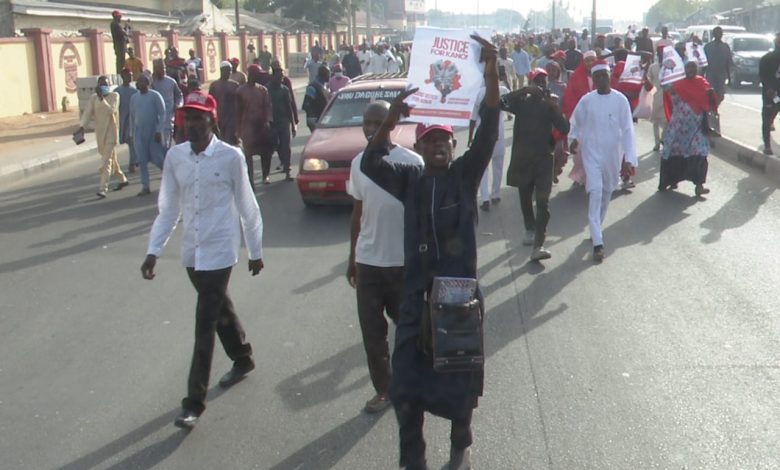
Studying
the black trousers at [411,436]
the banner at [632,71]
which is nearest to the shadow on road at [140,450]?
the black trousers at [411,436]

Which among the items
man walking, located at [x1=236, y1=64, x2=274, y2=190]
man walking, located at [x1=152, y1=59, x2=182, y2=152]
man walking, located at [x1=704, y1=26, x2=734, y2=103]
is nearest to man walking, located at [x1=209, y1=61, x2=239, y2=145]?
man walking, located at [x1=236, y1=64, x2=274, y2=190]

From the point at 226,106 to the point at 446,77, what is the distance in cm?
921

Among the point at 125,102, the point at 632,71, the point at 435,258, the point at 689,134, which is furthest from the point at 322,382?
the point at 125,102

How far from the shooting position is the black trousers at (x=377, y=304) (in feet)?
16.7

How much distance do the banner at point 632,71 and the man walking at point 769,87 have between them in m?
2.03

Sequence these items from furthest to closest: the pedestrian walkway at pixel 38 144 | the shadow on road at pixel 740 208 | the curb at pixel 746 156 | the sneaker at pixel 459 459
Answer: the pedestrian walkway at pixel 38 144, the curb at pixel 746 156, the shadow on road at pixel 740 208, the sneaker at pixel 459 459

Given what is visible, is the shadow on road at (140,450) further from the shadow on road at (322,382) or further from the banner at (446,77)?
the banner at (446,77)

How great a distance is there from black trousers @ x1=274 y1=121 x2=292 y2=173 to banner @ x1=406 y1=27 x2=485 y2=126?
31.3 ft

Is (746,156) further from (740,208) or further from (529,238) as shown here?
(529,238)

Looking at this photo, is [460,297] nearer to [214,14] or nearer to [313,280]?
[313,280]

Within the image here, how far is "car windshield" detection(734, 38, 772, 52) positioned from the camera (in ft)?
108

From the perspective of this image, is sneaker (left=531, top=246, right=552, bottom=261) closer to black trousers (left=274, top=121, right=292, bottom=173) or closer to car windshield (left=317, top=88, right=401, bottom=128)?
car windshield (left=317, top=88, right=401, bottom=128)

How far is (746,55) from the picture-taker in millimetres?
31734

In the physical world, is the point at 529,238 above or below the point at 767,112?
below
